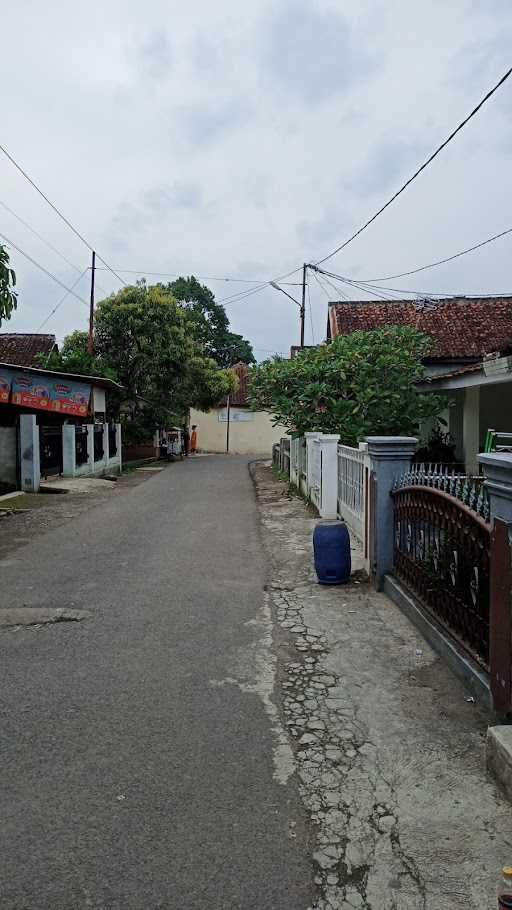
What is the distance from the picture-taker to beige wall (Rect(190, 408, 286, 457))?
51.3 metres

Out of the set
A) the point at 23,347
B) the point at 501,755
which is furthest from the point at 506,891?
the point at 23,347

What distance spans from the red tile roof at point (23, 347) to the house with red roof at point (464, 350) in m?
18.0

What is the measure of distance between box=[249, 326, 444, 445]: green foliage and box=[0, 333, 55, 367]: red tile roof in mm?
24029

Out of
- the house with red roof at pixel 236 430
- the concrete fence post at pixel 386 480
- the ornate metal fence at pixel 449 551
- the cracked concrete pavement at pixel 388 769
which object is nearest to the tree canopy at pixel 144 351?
the house with red roof at pixel 236 430

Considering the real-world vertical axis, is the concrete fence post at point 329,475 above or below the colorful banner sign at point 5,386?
below

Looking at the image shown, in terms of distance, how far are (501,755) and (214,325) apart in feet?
212

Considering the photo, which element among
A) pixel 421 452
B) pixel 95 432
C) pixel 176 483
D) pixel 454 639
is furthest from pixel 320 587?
pixel 95 432

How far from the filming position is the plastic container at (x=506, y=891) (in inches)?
91.3

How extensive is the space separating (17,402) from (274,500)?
8065 mm

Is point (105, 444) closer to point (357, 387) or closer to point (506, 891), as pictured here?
point (357, 387)

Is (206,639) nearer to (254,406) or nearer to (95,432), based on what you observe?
(254,406)

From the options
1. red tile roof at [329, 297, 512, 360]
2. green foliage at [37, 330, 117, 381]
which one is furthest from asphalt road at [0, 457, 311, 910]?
green foliage at [37, 330, 117, 381]

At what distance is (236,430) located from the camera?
5156cm

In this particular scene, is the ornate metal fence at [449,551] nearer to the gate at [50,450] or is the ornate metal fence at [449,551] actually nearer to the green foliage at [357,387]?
the green foliage at [357,387]
